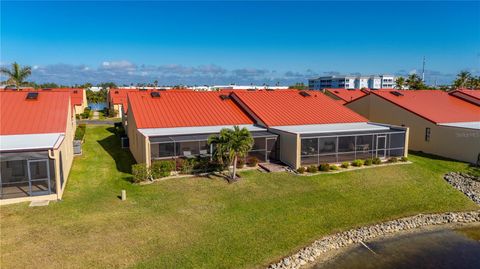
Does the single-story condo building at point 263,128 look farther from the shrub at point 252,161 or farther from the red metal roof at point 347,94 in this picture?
the red metal roof at point 347,94

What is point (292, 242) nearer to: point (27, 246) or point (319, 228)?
point (319, 228)

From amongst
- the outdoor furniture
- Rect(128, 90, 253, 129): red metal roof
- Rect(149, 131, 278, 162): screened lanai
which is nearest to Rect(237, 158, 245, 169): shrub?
Rect(149, 131, 278, 162): screened lanai

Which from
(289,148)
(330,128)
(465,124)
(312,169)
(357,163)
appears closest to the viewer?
(312,169)

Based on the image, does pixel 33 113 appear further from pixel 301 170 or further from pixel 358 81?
pixel 358 81

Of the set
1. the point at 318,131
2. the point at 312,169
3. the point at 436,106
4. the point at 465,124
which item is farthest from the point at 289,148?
the point at 436,106

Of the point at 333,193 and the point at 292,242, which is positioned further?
the point at 333,193

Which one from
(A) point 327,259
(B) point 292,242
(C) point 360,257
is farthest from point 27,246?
(C) point 360,257
